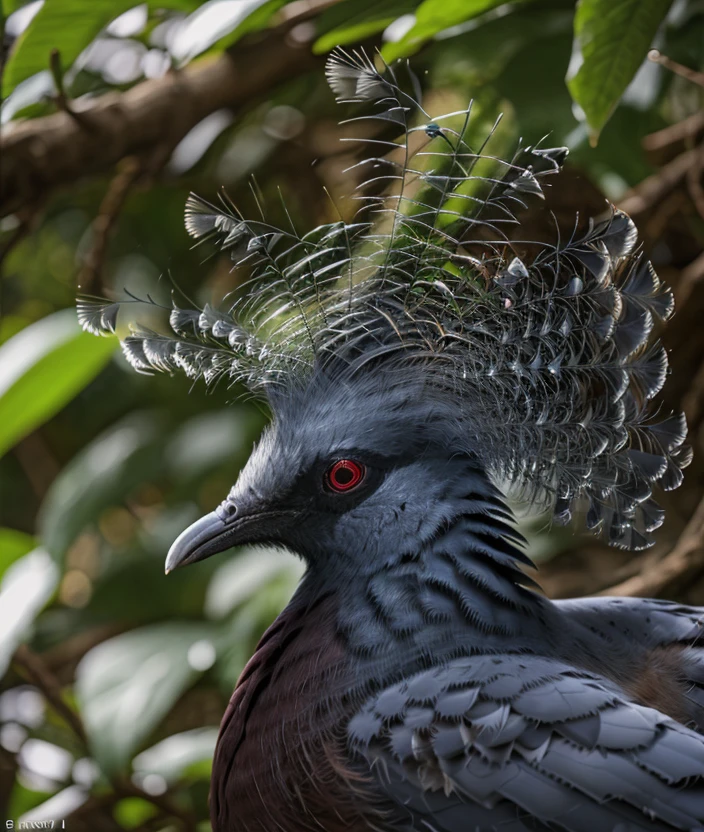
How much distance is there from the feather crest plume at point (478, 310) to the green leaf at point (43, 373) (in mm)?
849

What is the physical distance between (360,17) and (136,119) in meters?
0.70

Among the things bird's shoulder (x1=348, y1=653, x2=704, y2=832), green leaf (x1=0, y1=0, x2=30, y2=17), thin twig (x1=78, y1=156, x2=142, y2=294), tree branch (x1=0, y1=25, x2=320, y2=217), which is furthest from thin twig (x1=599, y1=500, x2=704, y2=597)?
green leaf (x1=0, y1=0, x2=30, y2=17)

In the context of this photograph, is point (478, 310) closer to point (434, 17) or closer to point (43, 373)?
point (434, 17)

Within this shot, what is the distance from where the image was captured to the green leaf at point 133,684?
205 centimetres

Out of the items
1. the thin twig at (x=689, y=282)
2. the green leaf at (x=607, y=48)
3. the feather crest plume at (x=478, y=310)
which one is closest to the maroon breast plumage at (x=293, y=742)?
the feather crest plume at (x=478, y=310)

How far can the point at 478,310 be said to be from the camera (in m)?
1.43

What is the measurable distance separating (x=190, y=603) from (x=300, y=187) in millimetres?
1223

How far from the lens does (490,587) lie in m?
1.38

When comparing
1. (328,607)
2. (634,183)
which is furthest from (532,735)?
(634,183)

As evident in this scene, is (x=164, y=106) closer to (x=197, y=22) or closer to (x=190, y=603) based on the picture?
(x=197, y=22)

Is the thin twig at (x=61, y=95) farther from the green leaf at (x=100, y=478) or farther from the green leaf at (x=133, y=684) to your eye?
the green leaf at (x=133, y=684)

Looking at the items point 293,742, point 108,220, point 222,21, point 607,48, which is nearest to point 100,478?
point 108,220

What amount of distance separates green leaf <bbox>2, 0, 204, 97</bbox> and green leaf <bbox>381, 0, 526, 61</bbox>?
1.98 ft

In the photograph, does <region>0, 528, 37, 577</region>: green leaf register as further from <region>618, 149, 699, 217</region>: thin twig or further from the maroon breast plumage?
<region>618, 149, 699, 217</region>: thin twig
